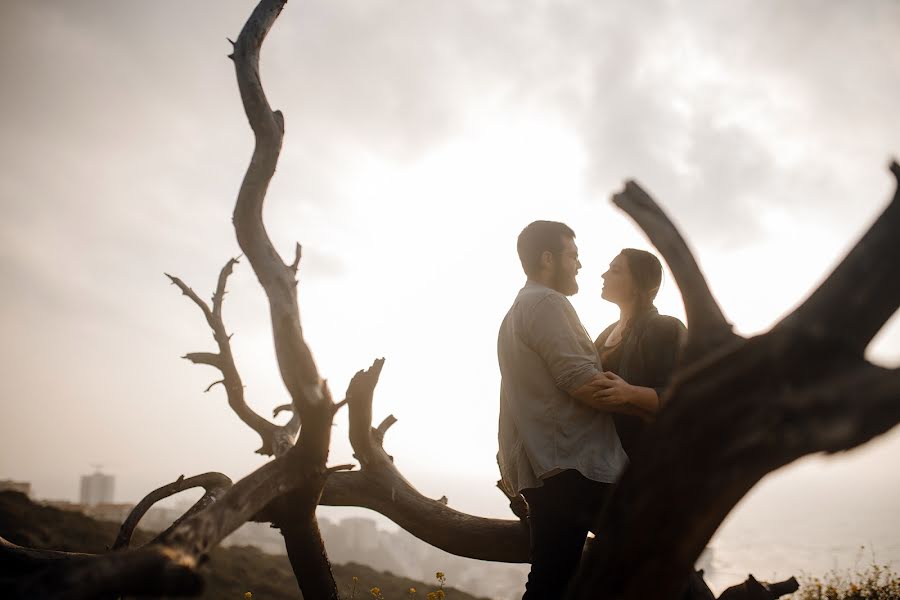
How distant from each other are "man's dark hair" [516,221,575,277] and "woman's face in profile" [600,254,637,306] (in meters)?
0.61

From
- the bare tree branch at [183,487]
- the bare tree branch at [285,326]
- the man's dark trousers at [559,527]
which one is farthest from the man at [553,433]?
the bare tree branch at [183,487]

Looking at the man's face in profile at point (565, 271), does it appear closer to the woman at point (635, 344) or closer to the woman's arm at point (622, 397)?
the woman at point (635, 344)

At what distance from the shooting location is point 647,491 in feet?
6.40

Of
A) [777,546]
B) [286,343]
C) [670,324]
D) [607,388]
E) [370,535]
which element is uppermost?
[670,324]

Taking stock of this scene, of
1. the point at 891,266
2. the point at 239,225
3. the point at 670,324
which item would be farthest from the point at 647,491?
the point at 239,225

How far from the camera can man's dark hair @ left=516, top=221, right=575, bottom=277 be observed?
11.9 feet

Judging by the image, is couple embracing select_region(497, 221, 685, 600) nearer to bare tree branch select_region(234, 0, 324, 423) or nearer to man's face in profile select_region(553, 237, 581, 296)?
man's face in profile select_region(553, 237, 581, 296)

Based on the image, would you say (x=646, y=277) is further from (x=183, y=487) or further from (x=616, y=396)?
(x=183, y=487)

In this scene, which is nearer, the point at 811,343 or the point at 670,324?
the point at 811,343

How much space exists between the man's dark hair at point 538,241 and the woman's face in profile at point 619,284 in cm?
61

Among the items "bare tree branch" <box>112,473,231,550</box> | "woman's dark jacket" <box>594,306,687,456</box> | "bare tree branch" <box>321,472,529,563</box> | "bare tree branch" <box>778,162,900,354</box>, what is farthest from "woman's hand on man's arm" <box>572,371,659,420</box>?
"bare tree branch" <box>112,473,231,550</box>

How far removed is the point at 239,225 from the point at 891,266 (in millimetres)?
3309

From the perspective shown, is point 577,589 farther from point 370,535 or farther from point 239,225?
point 370,535

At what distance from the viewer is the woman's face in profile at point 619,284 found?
4035 mm
